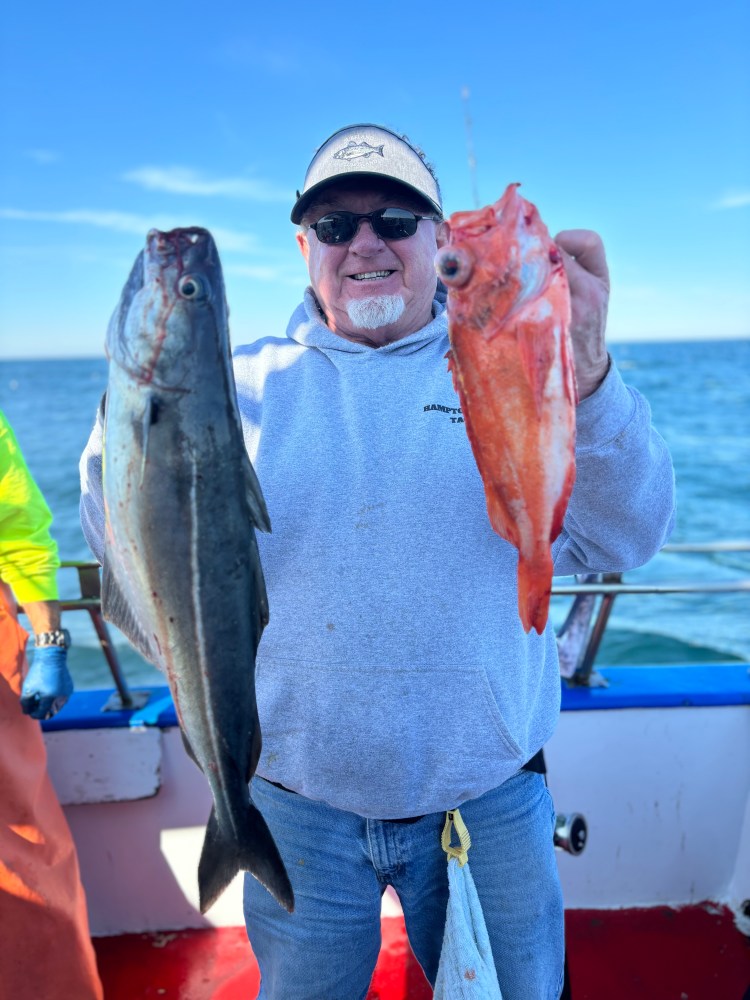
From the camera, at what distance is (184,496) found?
57.1 inches

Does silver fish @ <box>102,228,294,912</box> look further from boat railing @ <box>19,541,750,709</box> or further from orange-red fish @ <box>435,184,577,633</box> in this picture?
boat railing @ <box>19,541,750,709</box>

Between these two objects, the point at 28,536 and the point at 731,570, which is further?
the point at 731,570

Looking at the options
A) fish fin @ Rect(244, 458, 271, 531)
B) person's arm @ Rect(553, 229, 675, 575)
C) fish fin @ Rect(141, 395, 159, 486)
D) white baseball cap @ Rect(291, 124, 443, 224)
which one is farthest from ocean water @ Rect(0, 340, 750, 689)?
fish fin @ Rect(141, 395, 159, 486)

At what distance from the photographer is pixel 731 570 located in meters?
12.5

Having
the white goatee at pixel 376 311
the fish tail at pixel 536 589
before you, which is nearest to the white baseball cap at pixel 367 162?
the white goatee at pixel 376 311

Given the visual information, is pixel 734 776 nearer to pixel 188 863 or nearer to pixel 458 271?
pixel 188 863

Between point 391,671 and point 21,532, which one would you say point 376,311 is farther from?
point 21,532

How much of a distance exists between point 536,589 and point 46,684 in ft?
7.70

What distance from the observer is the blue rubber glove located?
2.95 m

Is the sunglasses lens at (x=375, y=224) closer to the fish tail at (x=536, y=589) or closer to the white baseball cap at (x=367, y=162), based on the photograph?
the white baseball cap at (x=367, y=162)

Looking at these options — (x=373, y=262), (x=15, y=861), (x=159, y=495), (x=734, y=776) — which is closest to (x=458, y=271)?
(x=159, y=495)

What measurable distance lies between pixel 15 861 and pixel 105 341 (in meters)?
2.12

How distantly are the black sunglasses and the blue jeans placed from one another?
169 centimetres

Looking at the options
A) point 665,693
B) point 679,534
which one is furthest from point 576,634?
point 679,534
